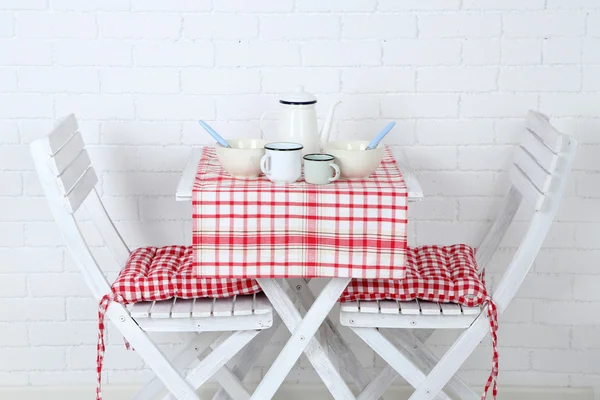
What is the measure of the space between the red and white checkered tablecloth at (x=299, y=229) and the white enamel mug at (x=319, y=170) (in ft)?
0.06

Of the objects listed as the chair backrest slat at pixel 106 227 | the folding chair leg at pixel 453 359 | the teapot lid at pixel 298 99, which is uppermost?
the teapot lid at pixel 298 99

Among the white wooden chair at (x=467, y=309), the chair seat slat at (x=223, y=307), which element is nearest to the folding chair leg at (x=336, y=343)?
the white wooden chair at (x=467, y=309)

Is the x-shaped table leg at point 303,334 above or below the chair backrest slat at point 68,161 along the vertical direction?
below

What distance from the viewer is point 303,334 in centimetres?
213

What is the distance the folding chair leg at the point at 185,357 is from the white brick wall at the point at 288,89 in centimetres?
38

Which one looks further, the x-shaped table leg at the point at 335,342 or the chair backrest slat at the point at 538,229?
the x-shaped table leg at the point at 335,342

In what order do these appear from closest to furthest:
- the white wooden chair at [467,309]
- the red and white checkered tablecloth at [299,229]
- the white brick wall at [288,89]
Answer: the red and white checkered tablecloth at [299,229]
the white wooden chair at [467,309]
the white brick wall at [288,89]

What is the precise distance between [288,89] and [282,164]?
635 mm

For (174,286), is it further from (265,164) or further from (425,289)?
(425,289)

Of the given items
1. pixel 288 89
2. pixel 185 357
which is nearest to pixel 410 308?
pixel 185 357

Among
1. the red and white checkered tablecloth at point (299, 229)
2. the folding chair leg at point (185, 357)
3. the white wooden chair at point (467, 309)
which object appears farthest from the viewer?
the folding chair leg at point (185, 357)

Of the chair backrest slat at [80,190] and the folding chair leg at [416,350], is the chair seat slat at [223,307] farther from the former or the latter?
A: the folding chair leg at [416,350]

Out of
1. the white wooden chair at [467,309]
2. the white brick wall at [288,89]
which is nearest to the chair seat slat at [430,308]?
the white wooden chair at [467,309]

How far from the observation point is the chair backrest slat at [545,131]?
207 centimetres
